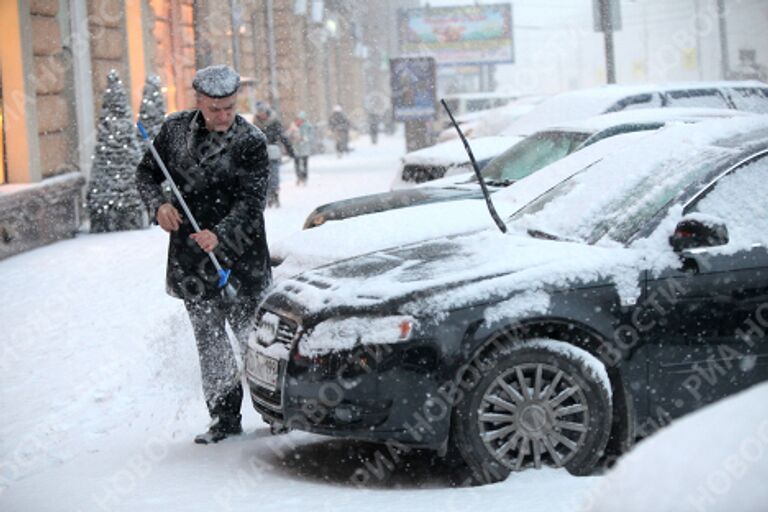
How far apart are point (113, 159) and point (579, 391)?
13066mm

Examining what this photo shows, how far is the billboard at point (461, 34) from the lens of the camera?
4888 cm

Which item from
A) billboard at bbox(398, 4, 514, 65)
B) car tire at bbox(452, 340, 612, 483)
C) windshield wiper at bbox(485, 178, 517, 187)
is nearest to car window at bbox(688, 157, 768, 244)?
car tire at bbox(452, 340, 612, 483)

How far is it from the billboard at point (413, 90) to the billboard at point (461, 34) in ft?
69.5

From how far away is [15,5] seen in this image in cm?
1628

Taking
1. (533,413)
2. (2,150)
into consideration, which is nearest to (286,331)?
(533,413)

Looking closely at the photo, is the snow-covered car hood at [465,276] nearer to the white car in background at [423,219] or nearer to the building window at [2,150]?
the white car in background at [423,219]

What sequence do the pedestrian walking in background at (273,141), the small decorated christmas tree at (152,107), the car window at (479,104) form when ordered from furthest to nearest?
the car window at (479,104)
the pedestrian walking in background at (273,141)
the small decorated christmas tree at (152,107)

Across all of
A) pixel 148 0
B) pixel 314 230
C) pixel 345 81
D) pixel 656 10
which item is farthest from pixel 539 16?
pixel 314 230

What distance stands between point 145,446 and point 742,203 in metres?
3.05

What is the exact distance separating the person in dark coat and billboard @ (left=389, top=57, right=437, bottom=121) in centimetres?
2037

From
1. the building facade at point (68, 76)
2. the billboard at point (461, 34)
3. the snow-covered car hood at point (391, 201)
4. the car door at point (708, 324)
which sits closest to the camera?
the car door at point (708, 324)

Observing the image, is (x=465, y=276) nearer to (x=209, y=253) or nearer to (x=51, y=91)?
(x=209, y=253)

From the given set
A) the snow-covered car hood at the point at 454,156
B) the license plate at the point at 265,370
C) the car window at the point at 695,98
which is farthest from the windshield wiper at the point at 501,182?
the license plate at the point at 265,370

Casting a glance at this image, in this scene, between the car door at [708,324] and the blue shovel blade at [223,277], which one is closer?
the car door at [708,324]
